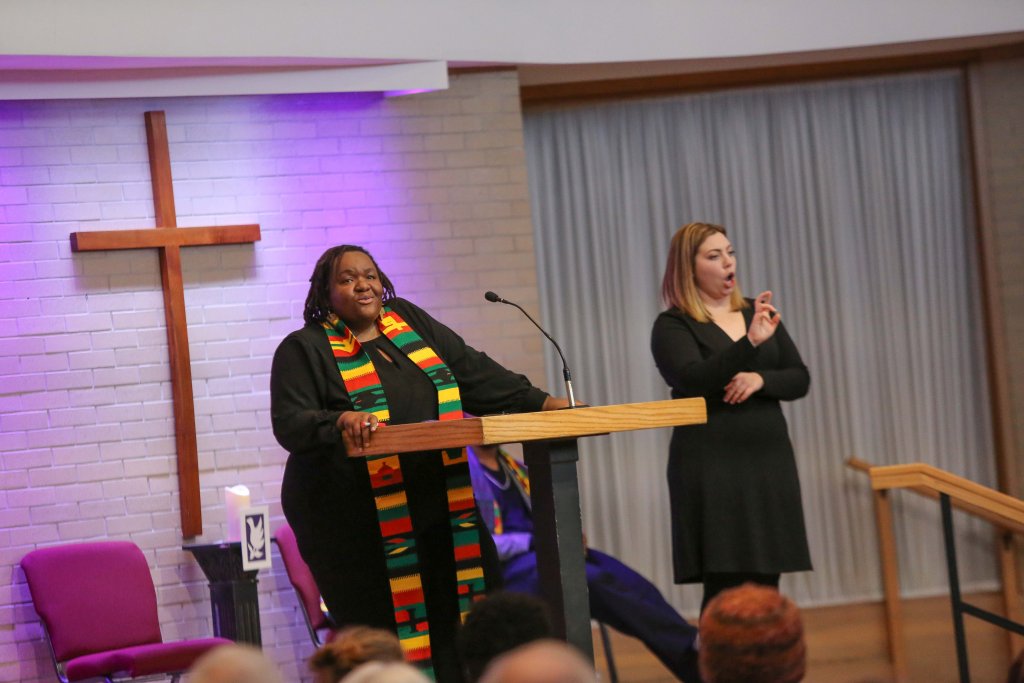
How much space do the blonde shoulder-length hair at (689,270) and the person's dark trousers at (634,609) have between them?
1.01 m

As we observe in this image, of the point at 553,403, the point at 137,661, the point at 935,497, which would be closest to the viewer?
the point at 553,403

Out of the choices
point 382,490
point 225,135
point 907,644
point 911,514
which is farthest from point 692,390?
point 911,514

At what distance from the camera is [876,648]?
552cm

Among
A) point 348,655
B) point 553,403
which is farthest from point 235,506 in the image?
point 348,655

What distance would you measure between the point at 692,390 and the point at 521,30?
2210 mm

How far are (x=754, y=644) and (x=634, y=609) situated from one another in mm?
2751

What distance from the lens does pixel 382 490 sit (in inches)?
145

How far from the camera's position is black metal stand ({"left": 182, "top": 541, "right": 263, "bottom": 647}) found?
503 centimetres

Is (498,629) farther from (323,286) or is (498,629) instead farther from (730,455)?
(730,455)

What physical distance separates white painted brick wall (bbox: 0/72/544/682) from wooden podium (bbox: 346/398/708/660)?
98.6 inches

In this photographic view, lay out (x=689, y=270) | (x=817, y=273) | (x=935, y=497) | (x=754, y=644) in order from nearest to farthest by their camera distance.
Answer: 1. (x=754, y=644)
2. (x=689, y=270)
3. (x=935, y=497)
4. (x=817, y=273)

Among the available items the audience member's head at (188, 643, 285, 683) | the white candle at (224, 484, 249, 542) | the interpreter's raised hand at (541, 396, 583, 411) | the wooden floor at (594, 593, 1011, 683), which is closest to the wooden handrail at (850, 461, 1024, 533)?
the wooden floor at (594, 593, 1011, 683)

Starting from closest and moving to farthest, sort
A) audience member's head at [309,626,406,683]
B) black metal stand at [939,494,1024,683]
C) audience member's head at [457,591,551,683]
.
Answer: audience member's head at [309,626,406,683] → audience member's head at [457,591,551,683] → black metal stand at [939,494,1024,683]

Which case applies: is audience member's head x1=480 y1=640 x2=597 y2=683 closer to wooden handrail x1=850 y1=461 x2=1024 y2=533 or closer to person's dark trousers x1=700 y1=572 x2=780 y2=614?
person's dark trousers x1=700 y1=572 x2=780 y2=614
